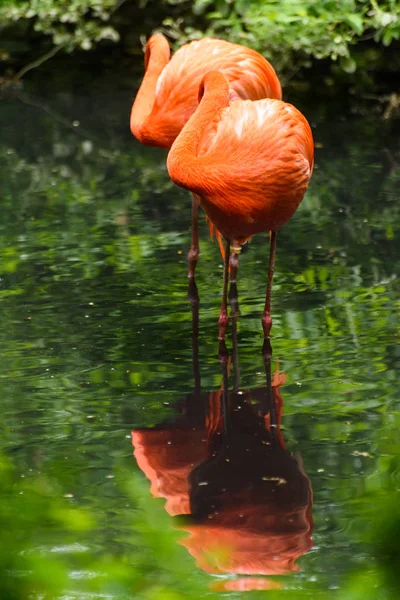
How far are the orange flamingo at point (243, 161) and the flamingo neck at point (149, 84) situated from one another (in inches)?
40.4

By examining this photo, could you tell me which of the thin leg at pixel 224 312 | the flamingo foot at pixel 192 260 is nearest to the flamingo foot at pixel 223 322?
the thin leg at pixel 224 312

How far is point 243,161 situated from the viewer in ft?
13.5

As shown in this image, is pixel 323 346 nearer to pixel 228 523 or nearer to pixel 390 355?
pixel 390 355

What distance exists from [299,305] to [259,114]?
117cm

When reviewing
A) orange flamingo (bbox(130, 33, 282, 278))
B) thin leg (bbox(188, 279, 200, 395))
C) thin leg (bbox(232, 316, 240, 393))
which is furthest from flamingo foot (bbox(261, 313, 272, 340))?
orange flamingo (bbox(130, 33, 282, 278))

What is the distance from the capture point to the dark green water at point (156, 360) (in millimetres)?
1443

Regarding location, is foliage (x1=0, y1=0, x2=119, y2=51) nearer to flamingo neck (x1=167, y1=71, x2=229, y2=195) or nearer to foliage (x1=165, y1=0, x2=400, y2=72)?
foliage (x1=165, y1=0, x2=400, y2=72)

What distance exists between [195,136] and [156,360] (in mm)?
1065

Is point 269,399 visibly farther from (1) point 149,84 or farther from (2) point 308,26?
(2) point 308,26

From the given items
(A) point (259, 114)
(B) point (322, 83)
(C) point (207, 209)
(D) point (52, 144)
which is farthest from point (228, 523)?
(B) point (322, 83)

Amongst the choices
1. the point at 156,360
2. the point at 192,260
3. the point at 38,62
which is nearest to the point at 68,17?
the point at 38,62

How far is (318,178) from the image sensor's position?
764 centimetres

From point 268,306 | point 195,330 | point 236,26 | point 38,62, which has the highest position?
point 236,26

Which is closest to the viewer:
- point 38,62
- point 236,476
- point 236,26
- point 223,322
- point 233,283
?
point 236,476
